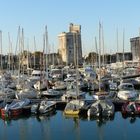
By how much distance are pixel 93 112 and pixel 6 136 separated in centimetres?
815

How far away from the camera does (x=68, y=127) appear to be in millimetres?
30703

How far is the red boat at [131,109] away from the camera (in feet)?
109

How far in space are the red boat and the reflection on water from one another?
0.66m

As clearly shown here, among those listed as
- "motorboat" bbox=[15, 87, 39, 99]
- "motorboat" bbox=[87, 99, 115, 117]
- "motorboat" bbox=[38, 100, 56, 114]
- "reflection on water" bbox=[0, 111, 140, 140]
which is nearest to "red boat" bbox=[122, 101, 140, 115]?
"reflection on water" bbox=[0, 111, 140, 140]

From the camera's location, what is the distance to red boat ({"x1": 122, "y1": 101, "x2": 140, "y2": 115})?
33.3 m

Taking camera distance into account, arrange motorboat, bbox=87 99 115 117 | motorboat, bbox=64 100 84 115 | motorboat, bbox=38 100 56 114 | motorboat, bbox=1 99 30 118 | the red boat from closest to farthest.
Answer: motorboat, bbox=87 99 115 117, the red boat, motorboat, bbox=64 100 84 115, motorboat, bbox=1 99 30 118, motorboat, bbox=38 100 56 114

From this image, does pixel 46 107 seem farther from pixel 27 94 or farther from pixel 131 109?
pixel 131 109

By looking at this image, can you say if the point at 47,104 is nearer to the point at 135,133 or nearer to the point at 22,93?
the point at 22,93

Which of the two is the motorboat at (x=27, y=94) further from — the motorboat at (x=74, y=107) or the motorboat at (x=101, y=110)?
the motorboat at (x=101, y=110)

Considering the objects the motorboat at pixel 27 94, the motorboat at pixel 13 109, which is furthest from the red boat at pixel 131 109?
the motorboat at pixel 27 94

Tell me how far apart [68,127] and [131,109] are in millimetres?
6095

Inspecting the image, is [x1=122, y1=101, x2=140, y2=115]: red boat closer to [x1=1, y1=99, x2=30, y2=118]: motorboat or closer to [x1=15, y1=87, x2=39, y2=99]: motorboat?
[x1=1, y1=99, x2=30, y2=118]: motorboat

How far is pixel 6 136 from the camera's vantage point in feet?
93.7

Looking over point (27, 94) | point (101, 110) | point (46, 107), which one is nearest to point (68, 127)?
point (101, 110)
